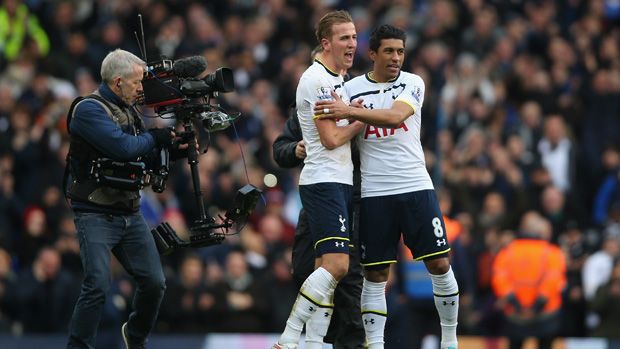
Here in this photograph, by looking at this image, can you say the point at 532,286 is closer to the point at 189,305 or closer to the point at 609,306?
the point at 609,306

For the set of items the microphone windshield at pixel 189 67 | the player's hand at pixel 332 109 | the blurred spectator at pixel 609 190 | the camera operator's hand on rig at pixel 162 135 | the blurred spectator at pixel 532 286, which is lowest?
the blurred spectator at pixel 532 286

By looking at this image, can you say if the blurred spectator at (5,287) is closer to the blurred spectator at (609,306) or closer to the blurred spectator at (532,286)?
the blurred spectator at (532,286)

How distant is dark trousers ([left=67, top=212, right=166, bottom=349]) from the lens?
38.4 feet

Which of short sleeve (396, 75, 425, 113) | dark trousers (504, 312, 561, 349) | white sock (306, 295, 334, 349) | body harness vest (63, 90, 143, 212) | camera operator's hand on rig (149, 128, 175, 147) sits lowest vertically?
dark trousers (504, 312, 561, 349)

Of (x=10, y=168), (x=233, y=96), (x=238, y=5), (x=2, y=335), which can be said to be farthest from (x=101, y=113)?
(x=238, y=5)

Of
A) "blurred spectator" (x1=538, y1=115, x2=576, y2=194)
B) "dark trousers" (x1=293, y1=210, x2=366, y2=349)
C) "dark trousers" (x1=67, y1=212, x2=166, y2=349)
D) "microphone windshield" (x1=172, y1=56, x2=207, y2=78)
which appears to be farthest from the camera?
"blurred spectator" (x1=538, y1=115, x2=576, y2=194)

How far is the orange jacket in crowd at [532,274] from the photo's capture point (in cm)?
1673

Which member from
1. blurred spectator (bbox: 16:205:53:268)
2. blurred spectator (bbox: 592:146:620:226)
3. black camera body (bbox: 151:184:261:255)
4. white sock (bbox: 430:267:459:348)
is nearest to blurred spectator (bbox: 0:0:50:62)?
blurred spectator (bbox: 16:205:53:268)

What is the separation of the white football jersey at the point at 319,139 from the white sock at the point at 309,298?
76cm

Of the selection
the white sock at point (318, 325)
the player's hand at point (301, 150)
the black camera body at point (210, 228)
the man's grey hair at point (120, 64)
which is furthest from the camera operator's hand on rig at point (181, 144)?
the white sock at point (318, 325)

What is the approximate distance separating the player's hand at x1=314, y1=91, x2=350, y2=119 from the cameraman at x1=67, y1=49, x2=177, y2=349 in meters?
1.35

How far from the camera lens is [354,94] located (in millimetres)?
11844

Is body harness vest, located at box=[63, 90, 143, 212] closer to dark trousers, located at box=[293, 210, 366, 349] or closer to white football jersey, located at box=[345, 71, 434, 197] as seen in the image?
dark trousers, located at box=[293, 210, 366, 349]

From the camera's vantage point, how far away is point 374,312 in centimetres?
1190
